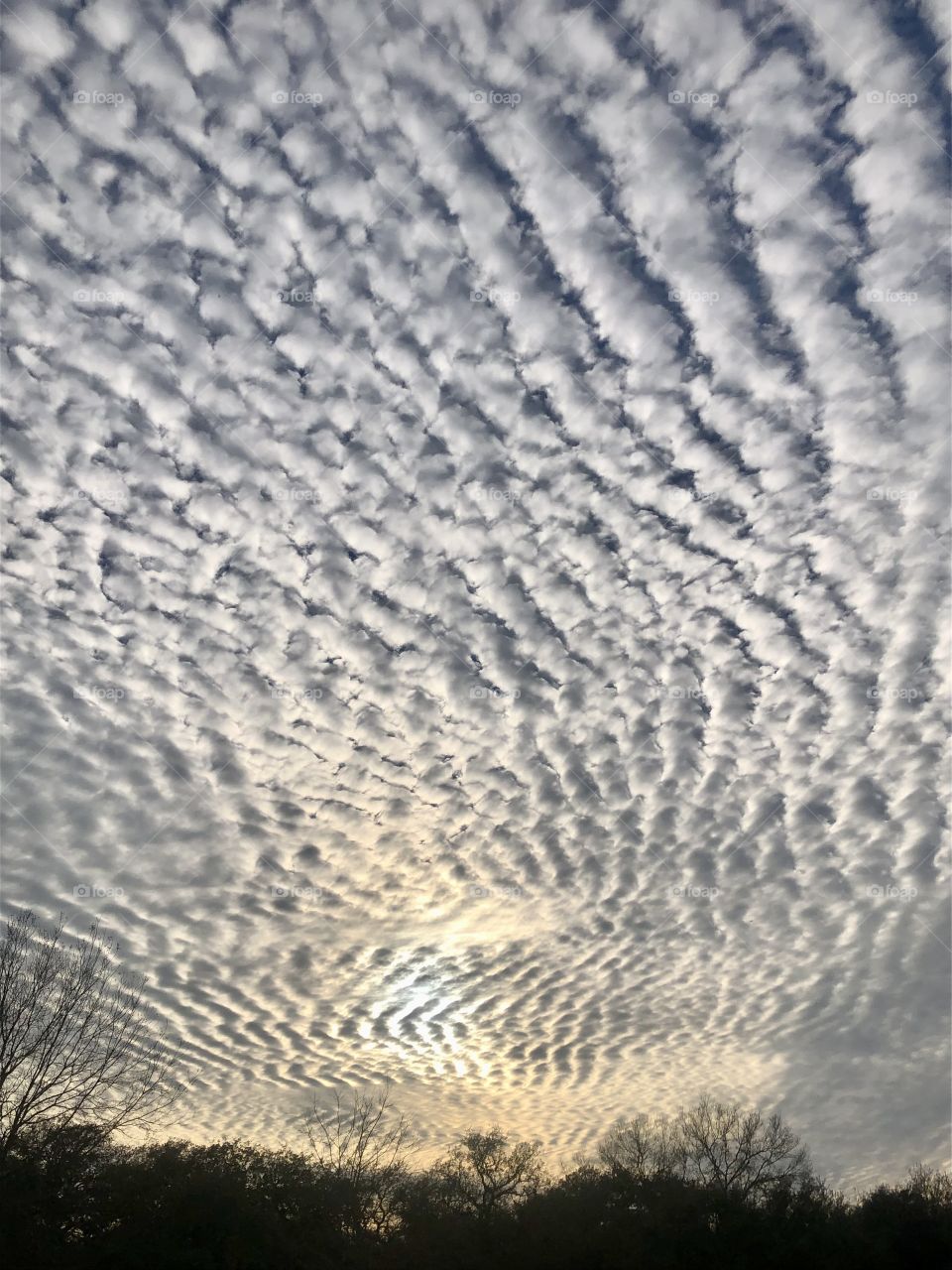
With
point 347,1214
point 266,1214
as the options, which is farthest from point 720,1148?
point 266,1214

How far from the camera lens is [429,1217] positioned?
141ft

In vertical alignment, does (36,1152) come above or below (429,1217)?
above

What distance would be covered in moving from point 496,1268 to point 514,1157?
59.6ft

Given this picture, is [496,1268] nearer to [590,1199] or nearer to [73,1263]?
[590,1199]

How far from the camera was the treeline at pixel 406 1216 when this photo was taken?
2711cm

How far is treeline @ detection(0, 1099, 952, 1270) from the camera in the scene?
88.9ft

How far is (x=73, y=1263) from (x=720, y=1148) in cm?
3870

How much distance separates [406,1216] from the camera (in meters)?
43.3

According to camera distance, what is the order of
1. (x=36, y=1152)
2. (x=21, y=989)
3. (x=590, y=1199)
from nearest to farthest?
(x=21, y=989), (x=36, y=1152), (x=590, y=1199)

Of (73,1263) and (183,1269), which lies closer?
(73,1263)

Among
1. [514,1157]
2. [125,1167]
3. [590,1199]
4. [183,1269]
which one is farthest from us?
[514,1157]

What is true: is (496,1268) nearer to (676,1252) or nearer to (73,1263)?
(676,1252)

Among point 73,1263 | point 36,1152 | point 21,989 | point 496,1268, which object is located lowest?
point 496,1268

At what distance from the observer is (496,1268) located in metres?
38.8
